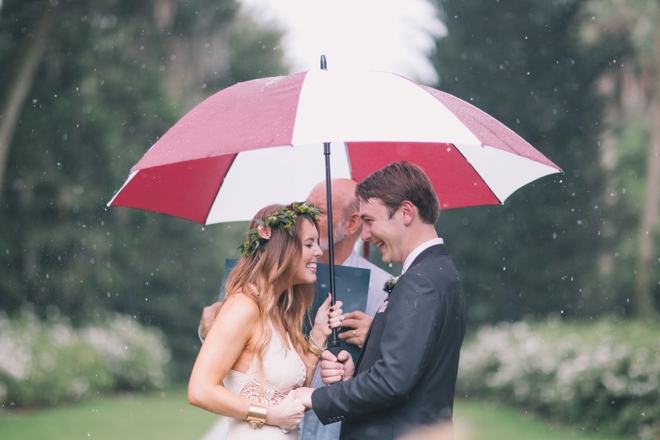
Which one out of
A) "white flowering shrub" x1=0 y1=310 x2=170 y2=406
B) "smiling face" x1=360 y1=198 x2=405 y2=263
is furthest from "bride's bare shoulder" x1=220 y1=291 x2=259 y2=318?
"white flowering shrub" x1=0 y1=310 x2=170 y2=406

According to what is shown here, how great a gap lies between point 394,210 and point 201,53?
820 inches

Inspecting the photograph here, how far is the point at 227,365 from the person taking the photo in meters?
2.92

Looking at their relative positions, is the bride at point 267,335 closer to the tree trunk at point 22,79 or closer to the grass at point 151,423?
the grass at point 151,423

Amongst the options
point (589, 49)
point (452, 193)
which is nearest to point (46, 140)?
point (589, 49)

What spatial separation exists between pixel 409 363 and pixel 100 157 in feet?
50.0

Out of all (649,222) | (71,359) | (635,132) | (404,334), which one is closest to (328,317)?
(404,334)

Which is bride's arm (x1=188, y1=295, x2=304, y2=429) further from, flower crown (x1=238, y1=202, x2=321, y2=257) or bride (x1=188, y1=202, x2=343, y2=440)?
flower crown (x1=238, y1=202, x2=321, y2=257)

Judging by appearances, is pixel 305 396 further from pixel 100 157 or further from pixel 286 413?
pixel 100 157

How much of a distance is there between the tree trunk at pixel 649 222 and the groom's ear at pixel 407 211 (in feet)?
42.2

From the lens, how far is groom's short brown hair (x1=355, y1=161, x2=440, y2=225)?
2.86m

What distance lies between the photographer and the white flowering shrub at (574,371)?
849cm

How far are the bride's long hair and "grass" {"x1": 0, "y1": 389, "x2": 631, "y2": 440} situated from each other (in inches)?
268

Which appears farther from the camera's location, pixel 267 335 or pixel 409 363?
pixel 267 335

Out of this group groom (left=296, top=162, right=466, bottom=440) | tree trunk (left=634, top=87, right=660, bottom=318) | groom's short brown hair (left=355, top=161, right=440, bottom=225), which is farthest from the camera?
tree trunk (left=634, top=87, right=660, bottom=318)
